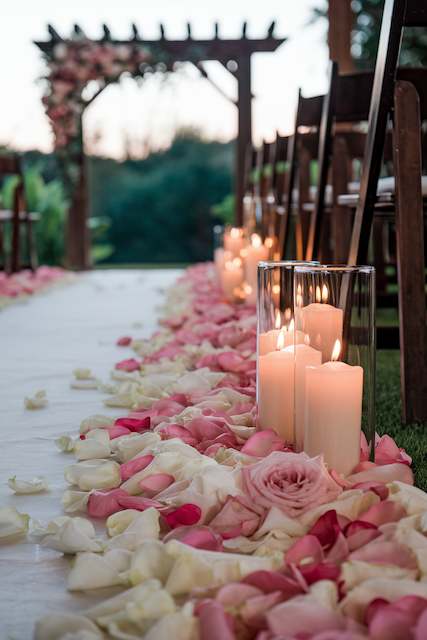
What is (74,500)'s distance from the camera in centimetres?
118

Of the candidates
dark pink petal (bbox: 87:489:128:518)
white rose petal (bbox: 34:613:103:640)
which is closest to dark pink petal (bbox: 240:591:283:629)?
white rose petal (bbox: 34:613:103:640)

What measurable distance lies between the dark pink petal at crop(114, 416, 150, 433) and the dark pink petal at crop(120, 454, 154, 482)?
281mm

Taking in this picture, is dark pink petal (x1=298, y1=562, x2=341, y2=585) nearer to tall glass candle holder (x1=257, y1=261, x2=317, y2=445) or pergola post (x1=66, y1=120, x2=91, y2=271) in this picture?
tall glass candle holder (x1=257, y1=261, x2=317, y2=445)

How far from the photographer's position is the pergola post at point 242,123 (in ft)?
22.9

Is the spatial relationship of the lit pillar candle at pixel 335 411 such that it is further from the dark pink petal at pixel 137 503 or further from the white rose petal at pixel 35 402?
the white rose petal at pixel 35 402

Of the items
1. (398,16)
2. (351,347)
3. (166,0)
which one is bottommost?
(351,347)

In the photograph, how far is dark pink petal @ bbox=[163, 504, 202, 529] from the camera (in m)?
1.03

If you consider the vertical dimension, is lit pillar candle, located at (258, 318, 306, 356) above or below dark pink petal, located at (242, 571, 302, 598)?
above

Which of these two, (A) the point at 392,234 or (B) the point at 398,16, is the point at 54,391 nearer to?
(B) the point at 398,16

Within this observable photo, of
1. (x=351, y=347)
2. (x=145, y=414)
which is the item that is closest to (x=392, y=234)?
(x=145, y=414)

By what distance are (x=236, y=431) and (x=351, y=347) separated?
0.85ft

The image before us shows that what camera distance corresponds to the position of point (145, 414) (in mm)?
1615

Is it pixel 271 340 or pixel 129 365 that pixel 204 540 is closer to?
pixel 271 340

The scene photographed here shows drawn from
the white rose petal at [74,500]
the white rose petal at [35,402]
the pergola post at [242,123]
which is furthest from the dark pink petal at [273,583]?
the pergola post at [242,123]
